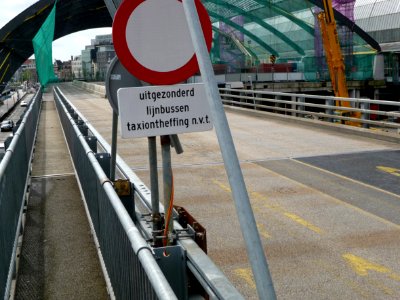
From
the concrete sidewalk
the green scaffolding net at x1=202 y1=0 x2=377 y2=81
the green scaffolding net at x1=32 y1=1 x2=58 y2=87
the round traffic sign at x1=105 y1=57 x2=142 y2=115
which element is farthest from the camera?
the green scaffolding net at x1=202 y1=0 x2=377 y2=81

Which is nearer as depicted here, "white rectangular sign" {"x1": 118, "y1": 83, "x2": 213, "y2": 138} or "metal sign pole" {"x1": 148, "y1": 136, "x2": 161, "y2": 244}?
"white rectangular sign" {"x1": 118, "y1": 83, "x2": 213, "y2": 138}

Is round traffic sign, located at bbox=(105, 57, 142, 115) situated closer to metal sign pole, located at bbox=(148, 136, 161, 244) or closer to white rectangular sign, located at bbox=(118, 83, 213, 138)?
metal sign pole, located at bbox=(148, 136, 161, 244)

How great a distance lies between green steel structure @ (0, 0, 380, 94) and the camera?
6206 centimetres

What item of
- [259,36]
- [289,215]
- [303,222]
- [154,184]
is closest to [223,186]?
[289,215]

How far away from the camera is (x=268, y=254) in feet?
22.4

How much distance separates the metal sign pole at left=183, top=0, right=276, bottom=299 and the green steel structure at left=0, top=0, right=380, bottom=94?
56.4 meters

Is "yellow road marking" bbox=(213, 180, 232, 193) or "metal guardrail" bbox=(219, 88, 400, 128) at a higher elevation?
"metal guardrail" bbox=(219, 88, 400, 128)

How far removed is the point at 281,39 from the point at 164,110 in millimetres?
79145

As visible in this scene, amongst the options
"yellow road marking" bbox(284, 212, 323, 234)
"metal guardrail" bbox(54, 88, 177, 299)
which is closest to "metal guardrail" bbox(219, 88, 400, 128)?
"yellow road marking" bbox(284, 212, 323, 234)

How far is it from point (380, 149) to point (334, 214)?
268 inches

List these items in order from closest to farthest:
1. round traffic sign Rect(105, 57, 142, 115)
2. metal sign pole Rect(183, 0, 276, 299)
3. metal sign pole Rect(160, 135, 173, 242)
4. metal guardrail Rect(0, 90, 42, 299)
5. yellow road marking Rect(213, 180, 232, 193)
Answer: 1. metal sign pole Rect(183, 0, 276, 299)
2. metal sign pole Rect(160, 135, 173, 242)
3. round traffic sign Rect(105, 57, 142, 115)
4. metal guardrail Rect(0, 90, 42, 299)
5. yellow road marking Rect(213, 180, 232, 193)

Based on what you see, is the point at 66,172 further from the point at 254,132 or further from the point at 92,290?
the point at 254,132

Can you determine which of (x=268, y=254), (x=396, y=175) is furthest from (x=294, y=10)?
(x=268, y=254)

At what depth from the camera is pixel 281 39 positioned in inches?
3167
